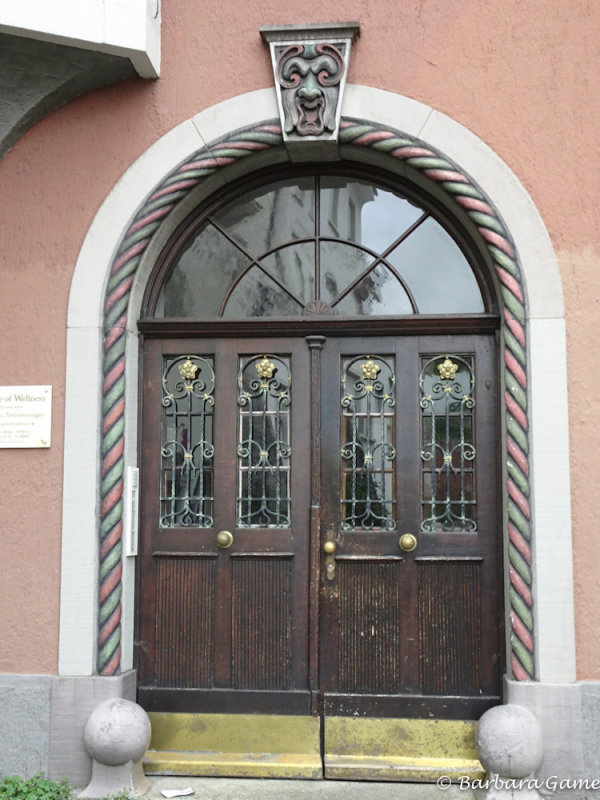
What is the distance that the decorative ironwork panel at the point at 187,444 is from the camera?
15.9ft

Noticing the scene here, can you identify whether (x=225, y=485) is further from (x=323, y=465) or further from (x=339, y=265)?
(x=339, y=265)

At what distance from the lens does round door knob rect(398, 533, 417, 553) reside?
464cm

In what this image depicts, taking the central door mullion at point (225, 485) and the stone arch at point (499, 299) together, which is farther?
the central door mullion at point (225, 485)

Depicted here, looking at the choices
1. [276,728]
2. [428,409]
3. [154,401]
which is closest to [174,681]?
[276,728]

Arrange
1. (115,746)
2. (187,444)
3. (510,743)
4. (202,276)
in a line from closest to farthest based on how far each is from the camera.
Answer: (510,743), (115,746), (187,444), (202,276)

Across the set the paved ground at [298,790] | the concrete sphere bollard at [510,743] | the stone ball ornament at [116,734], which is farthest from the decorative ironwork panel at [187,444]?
the concrete sphere bollard at [510,743]

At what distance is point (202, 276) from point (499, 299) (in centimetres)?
175

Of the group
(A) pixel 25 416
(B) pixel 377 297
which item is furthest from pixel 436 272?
(A) pixel 25 416

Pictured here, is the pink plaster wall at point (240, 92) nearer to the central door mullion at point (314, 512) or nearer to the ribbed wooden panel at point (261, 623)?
the ribbed wooden panel at point (261, 623)

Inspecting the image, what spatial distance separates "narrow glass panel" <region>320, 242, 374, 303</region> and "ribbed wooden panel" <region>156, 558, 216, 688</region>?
1744 millimetres

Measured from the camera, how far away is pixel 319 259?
195 inches

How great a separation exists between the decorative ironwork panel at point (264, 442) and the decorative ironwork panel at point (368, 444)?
13.4 inches

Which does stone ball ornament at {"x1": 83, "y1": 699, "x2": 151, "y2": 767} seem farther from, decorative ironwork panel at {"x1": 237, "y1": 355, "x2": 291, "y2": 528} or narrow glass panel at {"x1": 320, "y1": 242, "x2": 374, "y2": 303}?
narrow glass panel at {"x1": 320, "y1": 242, "x2": 374, "y2": 303}

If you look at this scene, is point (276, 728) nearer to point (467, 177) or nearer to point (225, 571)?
point (225, 571)
